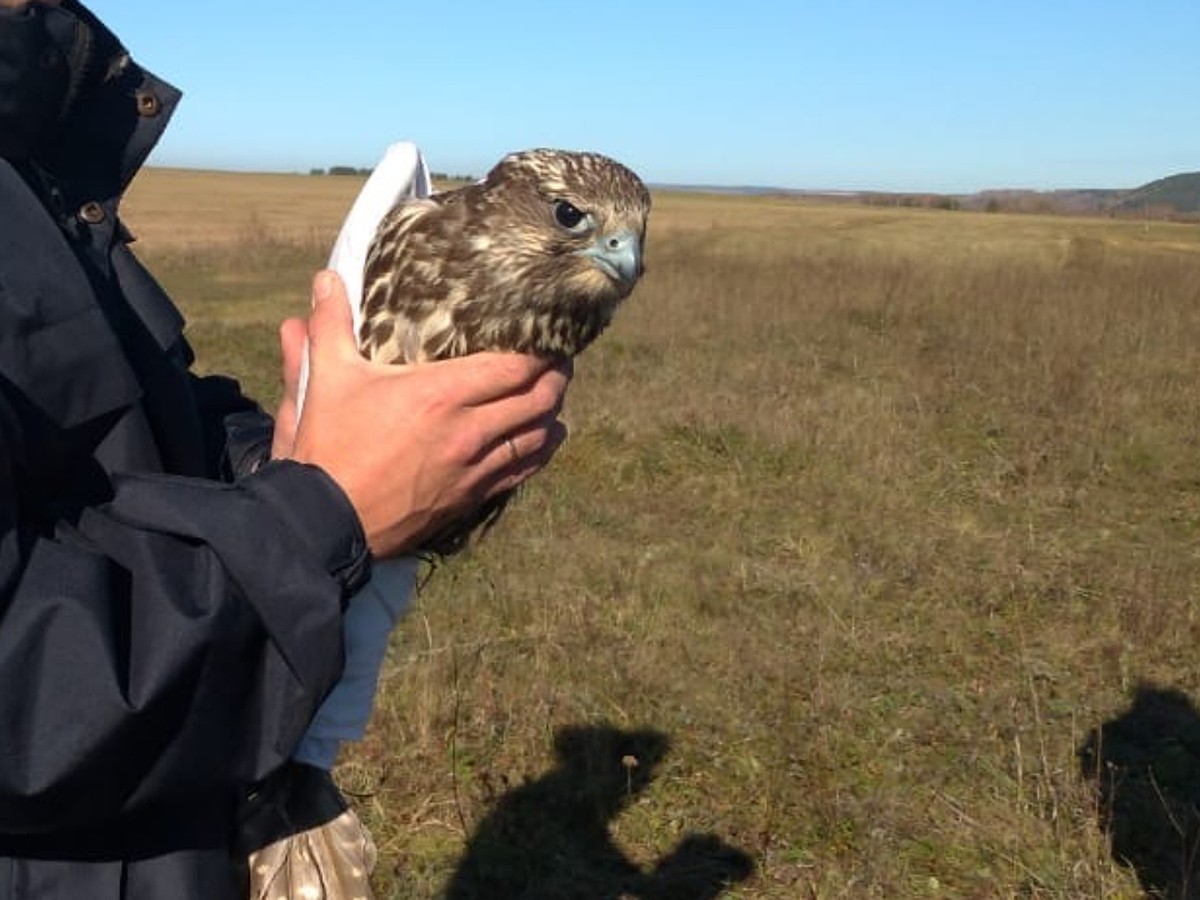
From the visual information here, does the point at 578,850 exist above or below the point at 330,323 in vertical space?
below

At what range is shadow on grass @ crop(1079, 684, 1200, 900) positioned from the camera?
3924mm

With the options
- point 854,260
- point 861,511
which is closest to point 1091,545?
point 861,511

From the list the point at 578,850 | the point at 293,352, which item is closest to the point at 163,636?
the point at 293,352

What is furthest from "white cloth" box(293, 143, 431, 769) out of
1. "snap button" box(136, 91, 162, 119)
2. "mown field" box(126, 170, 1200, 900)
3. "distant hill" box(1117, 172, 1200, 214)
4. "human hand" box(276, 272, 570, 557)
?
"distant hill" box(1117, 172, 1200, 214)

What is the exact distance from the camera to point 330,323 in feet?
5.34

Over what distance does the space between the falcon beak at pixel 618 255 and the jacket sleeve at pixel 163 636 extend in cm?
111

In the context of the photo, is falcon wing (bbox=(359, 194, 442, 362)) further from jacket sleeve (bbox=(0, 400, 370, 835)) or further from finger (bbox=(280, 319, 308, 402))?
jacket sleeve (bbox=(0, 400, 370, 835))

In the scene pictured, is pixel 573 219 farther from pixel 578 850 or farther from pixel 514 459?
pixel 578 850

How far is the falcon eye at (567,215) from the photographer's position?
230 cm

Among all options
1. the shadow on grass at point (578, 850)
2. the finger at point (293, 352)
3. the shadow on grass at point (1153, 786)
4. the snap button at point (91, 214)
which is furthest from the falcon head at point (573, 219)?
the shadow on grass at point (1153, 786)

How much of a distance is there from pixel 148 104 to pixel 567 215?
85 cm

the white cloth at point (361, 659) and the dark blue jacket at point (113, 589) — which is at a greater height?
the dark blue jacket at point (113, 589)

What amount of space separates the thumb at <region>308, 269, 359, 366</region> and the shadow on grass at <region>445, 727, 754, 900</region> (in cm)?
265

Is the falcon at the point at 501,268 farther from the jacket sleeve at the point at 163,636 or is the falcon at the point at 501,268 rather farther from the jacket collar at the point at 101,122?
the jacket sleeve at the point at 163,636
